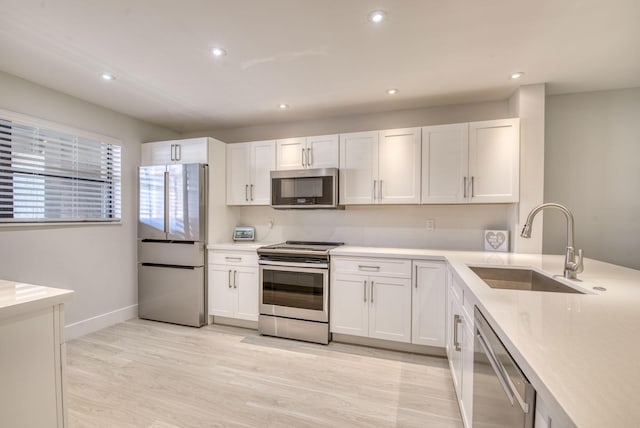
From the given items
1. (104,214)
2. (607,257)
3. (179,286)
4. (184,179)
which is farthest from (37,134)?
(607,257)

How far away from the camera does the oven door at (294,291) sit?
9.62 feet

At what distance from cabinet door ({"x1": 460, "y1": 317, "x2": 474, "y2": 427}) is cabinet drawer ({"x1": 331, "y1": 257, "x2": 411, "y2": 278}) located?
37.9 inches

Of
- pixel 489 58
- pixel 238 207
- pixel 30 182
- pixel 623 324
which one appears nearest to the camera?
pixel 623 324

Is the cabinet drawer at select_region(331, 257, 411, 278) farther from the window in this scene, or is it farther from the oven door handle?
the window

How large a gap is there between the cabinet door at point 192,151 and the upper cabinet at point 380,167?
64.9 inches

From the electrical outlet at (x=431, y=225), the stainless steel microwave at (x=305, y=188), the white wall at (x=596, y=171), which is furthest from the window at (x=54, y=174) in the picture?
the white wall at (x=596, y=171)

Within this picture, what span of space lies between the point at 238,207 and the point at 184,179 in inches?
33.2

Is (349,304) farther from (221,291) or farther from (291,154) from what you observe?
(291,154)

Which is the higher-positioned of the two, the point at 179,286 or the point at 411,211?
the point at 411,211

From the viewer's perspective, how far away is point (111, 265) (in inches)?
131

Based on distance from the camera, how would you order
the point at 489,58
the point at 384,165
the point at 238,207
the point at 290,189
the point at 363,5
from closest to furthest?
the point at 363,5 → the point at 489,58 → the point at 384,165 → the point at 290,189 → the point at 238,207

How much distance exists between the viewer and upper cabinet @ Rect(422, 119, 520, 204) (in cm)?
270

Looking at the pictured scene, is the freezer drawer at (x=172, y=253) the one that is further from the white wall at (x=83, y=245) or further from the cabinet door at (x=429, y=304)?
the cabinet door at (x=429, y=304)

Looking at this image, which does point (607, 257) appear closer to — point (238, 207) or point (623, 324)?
point (623, 324)
